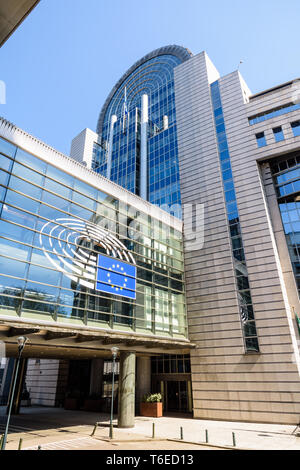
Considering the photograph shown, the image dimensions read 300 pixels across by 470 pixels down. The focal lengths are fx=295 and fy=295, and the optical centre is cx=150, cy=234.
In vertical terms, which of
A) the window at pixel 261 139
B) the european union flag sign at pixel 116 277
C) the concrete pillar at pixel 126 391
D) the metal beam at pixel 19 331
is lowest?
the concrete pillar at pixel 126 391

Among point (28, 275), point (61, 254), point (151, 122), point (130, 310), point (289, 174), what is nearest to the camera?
point (28, 275)

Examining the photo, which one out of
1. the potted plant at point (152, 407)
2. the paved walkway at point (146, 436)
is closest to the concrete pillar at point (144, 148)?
the potted plant at point (152, 407)

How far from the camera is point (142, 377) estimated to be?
30.5 meters

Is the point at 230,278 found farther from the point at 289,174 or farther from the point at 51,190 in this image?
the point at 51,190

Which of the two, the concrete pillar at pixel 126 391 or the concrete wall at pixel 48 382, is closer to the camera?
the concrete pillar at pixel 126 391

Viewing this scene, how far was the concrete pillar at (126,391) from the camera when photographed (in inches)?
778

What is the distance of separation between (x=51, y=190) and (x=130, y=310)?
406 inches

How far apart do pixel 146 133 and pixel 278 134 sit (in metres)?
25.6

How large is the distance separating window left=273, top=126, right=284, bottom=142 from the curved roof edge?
31027 millimetres

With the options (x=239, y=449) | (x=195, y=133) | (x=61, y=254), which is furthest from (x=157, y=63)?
(x=239, y=449)

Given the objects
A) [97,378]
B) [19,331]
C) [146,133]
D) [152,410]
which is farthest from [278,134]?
[97,378]

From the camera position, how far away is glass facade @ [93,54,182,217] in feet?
136

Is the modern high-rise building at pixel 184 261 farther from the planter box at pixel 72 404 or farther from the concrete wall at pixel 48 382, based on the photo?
the planter box at pixel 72 404

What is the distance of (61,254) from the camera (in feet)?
60.4
